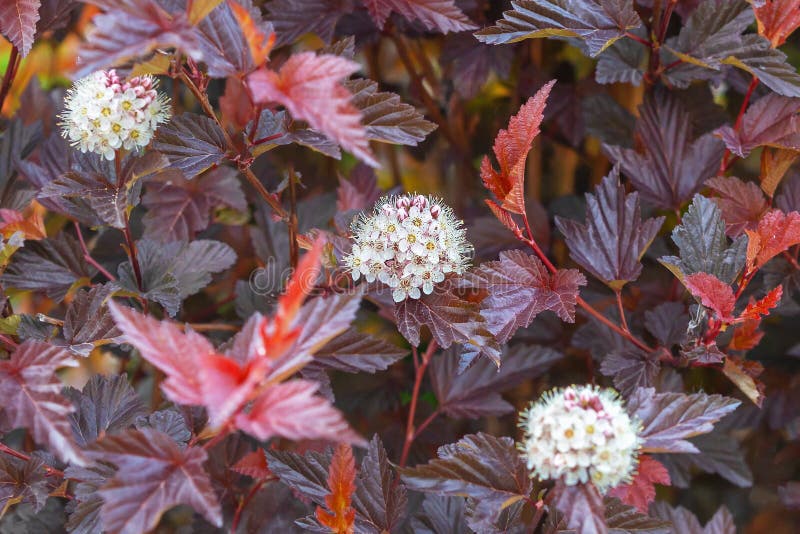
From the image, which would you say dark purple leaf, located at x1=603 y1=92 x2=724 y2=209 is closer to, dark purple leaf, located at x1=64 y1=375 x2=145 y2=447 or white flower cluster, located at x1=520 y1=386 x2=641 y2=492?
white flower cluster, located at x1=520 y1=386 x2=641 y2=492

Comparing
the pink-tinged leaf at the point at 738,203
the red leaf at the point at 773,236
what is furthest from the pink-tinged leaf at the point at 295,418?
the pink-tinged leaf at the point at 738,203

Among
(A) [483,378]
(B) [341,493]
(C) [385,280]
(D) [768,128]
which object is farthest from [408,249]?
(D) [768,128]

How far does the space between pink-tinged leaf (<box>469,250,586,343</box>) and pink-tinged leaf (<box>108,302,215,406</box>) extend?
308 millimetres

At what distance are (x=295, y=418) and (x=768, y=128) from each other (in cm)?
68

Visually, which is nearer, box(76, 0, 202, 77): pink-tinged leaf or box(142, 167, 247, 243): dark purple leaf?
box(76, 0, 202, 77): pink-tinged leaf

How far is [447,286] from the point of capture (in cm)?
83

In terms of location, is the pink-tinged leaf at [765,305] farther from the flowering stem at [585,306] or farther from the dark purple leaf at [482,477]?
the dark purple leaf at [482,477]

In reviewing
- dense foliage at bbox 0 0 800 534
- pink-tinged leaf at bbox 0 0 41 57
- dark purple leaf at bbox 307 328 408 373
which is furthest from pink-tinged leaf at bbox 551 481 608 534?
pink-tinged leaf at bbox 0 0 41 57

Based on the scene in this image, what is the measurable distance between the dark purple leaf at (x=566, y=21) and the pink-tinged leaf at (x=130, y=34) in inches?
13.7

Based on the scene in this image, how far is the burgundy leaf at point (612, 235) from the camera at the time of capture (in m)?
0.86

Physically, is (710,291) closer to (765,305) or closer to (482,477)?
(765,305)

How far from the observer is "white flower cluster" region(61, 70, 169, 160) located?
0.79m

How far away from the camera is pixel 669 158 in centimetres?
99

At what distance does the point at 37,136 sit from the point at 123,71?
0.45 m
